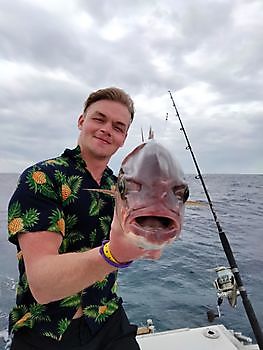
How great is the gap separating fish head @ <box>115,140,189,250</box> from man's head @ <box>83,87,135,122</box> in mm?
739

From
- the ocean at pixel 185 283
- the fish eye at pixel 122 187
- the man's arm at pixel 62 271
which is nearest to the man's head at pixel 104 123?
the fish eye at pixel 122 187

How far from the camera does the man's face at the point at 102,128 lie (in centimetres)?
207

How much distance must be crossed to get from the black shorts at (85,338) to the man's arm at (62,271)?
66 centimetres

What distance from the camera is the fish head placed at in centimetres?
105

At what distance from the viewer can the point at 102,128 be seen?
2.05 m

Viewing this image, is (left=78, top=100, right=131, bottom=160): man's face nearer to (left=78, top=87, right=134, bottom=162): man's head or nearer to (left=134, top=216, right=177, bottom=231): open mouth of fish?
(left=78, top=87, right=134, bottom=162): man's head

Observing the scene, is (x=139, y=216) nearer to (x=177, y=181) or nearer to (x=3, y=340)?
(x=177, y=181)

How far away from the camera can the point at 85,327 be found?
6.65 ft

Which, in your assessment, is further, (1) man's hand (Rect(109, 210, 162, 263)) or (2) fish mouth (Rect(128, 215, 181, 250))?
(1) man's hand (Rect(109, 210, 162, 263))

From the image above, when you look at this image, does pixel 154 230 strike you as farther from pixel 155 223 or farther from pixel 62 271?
pixel 62 271

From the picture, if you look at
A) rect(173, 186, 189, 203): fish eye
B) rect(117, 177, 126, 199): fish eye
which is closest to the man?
rect(117, 177, 126, 199): fish eye

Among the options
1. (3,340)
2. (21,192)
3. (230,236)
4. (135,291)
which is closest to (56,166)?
(21,192)

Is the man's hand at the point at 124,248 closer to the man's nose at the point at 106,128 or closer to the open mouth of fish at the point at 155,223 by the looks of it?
the open mouth of fish at the point at 155,223

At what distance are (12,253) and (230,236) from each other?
838 centimetres
